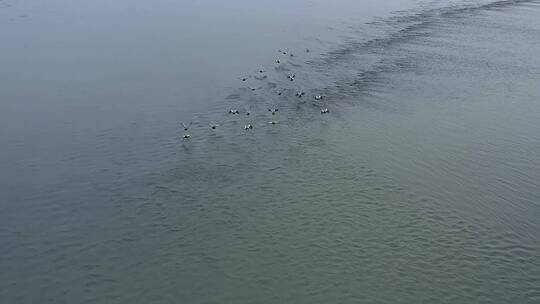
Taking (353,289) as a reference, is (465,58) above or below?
above

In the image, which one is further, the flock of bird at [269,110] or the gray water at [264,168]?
the flock of bird at [269,110]

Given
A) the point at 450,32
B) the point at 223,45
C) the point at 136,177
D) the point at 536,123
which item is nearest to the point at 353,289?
the point at 136,177

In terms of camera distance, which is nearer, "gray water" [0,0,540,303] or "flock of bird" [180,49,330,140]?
"gray water" [0,0,540,303]

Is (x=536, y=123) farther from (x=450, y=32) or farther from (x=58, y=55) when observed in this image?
(x=58, y=55)

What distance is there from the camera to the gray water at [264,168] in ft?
64.6

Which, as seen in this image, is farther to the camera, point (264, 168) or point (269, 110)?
point (269, 110)

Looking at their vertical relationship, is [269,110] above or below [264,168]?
above

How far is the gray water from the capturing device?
776 inches

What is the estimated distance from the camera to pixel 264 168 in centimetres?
2628

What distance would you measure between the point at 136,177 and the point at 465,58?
27.8 meters

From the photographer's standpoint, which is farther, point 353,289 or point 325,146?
point 325,146

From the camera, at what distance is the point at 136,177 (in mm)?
25172

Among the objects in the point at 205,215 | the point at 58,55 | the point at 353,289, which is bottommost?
the point at 353,289

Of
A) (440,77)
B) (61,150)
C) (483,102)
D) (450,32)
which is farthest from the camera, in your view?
(450,32)
